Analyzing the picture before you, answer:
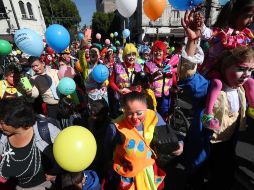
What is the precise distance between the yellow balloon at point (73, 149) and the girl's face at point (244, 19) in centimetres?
176

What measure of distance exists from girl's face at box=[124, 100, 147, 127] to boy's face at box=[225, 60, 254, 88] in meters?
0.77

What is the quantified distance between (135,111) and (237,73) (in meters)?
0.90

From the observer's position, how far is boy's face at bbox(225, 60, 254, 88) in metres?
1.64

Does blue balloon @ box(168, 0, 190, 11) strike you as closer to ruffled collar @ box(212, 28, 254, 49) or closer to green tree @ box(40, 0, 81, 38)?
ruffled collar @ box(212, 28, 254, 49)

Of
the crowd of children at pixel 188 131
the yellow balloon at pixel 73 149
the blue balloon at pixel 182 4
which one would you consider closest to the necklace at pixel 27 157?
the crowd of children at pixel 188 131

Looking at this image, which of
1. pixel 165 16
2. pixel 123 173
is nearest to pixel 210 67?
pixel 123 173

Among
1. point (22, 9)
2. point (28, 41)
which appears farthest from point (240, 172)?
point (22, 9)

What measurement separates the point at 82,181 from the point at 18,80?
2.20 meters

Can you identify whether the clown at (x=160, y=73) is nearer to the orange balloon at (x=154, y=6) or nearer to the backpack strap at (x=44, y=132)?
the orange balloon at (x=154, y=6)

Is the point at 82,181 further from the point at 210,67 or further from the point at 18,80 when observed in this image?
the point at 18,80

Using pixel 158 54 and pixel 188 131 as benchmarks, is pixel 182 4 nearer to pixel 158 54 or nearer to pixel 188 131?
pixel 158 54

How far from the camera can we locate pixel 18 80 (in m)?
3.30

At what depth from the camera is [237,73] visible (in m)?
1.67

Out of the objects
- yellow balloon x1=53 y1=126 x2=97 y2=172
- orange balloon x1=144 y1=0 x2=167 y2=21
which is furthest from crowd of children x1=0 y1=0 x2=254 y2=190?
orange balloon x1=144 y1=0 x2=167 y2=21
